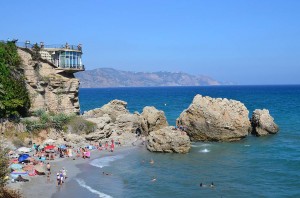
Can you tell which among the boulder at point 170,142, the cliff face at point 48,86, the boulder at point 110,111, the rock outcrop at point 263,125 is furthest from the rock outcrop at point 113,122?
the rock outcrop at point 263,125

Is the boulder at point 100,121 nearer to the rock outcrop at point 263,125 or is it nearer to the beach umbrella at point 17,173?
the beach umbrella at point 17,173

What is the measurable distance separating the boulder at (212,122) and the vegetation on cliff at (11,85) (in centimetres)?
2170

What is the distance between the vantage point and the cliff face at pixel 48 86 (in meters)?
53.5

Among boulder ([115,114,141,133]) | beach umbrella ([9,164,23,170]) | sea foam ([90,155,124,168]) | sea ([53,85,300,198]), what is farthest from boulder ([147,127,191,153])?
beach umbrella ([9,164,23,170])

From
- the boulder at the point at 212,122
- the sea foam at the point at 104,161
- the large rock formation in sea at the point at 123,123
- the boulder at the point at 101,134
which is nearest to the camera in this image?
the sea foam at the point at 104,161

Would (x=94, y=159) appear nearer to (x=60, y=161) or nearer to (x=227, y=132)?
(x=60, y=161)

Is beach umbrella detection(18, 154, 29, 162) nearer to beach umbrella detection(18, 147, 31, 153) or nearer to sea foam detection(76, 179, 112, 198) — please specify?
beach umbrella detection(18, 147, 31, 153)

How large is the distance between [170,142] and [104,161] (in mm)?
8539

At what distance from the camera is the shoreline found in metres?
31.2

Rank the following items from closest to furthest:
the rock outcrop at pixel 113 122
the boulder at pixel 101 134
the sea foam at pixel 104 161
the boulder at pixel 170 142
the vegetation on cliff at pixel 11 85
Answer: the sea foam at pixel 104 161 < the vegetation on cliff at pixel 11 85 < the boulder at pixel 170 142 < the boulder at pixel 101 134 < the rock outcrop at pixel 113 122

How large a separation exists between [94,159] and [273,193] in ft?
67.1

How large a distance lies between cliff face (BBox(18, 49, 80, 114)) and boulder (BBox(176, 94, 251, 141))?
16236 millimetres

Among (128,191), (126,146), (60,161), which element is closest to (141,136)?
(126,146)

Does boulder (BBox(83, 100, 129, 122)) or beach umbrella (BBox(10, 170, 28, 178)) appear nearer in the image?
beach umbrella (BBox(10, 170, 28, 178))
